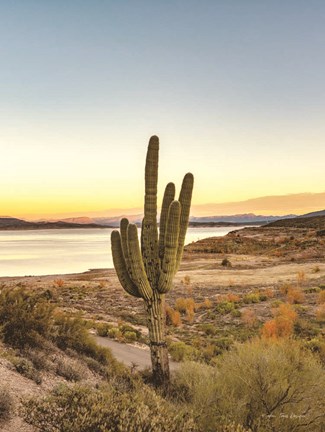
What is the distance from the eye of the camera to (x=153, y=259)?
10078 mm

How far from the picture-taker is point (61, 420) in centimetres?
547

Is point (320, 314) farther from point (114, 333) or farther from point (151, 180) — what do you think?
point (151, 180)

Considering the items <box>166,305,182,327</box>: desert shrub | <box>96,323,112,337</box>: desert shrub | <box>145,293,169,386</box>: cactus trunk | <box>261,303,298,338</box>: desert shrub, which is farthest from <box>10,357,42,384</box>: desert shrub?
<box>166,305,182,327</box>: desert shrub

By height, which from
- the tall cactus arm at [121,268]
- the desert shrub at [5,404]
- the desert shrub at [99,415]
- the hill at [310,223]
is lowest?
the hill at [310,223]

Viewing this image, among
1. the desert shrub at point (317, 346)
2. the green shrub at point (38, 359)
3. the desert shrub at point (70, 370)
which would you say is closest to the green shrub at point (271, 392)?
the desert shrub at point (70, 370)

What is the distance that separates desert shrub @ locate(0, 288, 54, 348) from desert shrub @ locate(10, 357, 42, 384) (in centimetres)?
102

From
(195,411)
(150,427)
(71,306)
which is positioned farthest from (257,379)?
(71,306)

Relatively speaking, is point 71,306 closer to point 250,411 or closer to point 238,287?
point 238,287

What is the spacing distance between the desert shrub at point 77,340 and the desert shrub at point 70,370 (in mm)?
1109

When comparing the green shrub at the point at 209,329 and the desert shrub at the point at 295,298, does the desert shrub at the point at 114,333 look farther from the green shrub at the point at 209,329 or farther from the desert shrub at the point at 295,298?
the desert shrub at the point at 295,298

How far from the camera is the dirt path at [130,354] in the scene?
1365 cm

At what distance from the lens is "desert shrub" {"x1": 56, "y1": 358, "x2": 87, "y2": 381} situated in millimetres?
9172

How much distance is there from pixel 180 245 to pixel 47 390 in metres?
4.80

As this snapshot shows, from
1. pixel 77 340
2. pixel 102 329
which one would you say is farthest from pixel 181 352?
pixel 77 340
